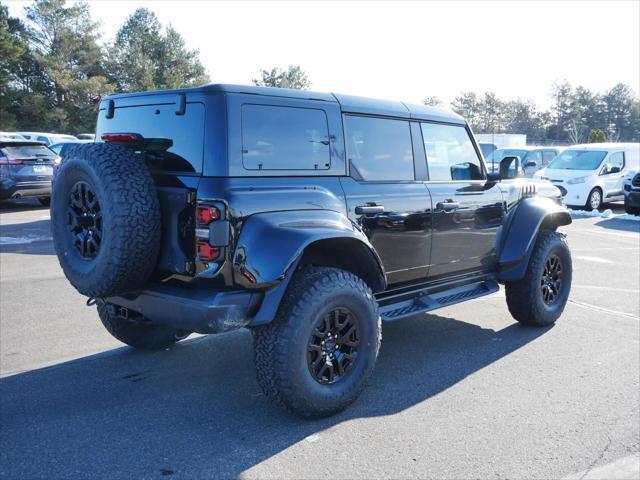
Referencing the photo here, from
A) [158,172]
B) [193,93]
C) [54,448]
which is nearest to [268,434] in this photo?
[54,448]

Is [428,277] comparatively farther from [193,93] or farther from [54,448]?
[54,448]

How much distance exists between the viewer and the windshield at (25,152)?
1373 cm

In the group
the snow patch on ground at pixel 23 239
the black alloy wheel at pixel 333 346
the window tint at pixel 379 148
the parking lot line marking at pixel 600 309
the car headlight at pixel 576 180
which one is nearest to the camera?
the black alloy wheel at pixel 333 346

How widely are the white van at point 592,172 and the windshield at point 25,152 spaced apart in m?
12.7

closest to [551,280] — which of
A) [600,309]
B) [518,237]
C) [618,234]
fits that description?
[518,237]

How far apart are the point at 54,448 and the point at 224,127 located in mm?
1960

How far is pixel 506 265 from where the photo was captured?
5.23 meters

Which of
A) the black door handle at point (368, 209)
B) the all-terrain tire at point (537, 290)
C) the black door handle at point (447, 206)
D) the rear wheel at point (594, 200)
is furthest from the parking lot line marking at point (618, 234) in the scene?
the black door handle at point (368, 209)

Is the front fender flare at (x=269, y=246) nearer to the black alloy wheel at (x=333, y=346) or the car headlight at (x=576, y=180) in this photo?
the black alloy wheel at (x=333, y=346)

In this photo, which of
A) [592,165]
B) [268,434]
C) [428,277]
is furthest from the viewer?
[592,165]

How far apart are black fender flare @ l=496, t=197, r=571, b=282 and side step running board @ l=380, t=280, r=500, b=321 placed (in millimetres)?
195

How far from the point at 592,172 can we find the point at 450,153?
12127 millimetres

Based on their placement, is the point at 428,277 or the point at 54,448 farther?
the point at 428,277

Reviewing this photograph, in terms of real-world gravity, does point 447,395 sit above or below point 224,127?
below
